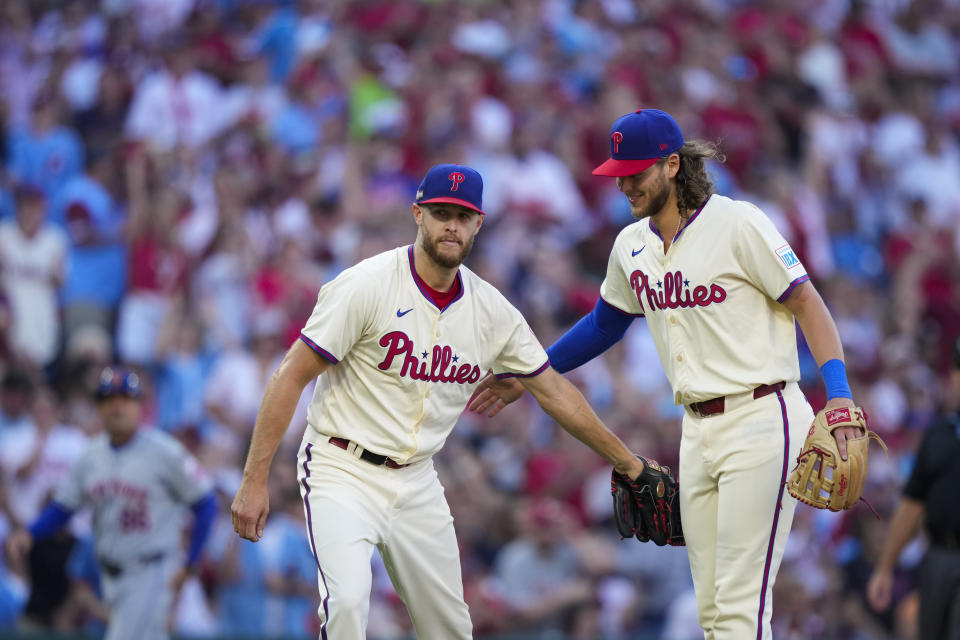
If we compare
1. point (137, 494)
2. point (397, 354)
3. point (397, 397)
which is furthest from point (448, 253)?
point (137, 494)

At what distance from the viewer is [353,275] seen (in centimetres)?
506

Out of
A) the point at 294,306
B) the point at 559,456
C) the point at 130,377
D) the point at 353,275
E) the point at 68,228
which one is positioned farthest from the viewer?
the point at 68,228

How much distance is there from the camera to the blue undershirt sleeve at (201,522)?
726cm

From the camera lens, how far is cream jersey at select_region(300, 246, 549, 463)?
198 inches

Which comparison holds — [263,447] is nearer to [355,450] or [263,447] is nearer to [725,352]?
[355,450]

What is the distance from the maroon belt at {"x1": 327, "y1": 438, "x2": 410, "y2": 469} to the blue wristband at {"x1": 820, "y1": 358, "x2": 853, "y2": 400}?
178 cm

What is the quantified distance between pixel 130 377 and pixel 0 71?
24.4 feet

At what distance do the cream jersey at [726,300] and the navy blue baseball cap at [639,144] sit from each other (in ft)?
1.06

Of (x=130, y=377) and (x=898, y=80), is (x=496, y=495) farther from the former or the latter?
(x=898, y=80)

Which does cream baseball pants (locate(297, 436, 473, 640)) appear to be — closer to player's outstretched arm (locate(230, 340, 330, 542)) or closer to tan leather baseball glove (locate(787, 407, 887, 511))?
player's outstretched arm (locate(230, 340, 330, 542))

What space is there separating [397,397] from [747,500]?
1494 mm

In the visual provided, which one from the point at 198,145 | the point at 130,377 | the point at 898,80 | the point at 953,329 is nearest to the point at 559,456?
the point at 130,377

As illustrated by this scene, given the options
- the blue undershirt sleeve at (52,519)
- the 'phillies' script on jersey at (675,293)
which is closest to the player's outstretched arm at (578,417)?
the 'phillies' script on jersey at (675,293)

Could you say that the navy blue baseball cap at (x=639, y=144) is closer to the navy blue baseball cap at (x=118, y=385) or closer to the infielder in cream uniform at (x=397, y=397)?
the infielder in cream uniform at (x=397, y=397)
